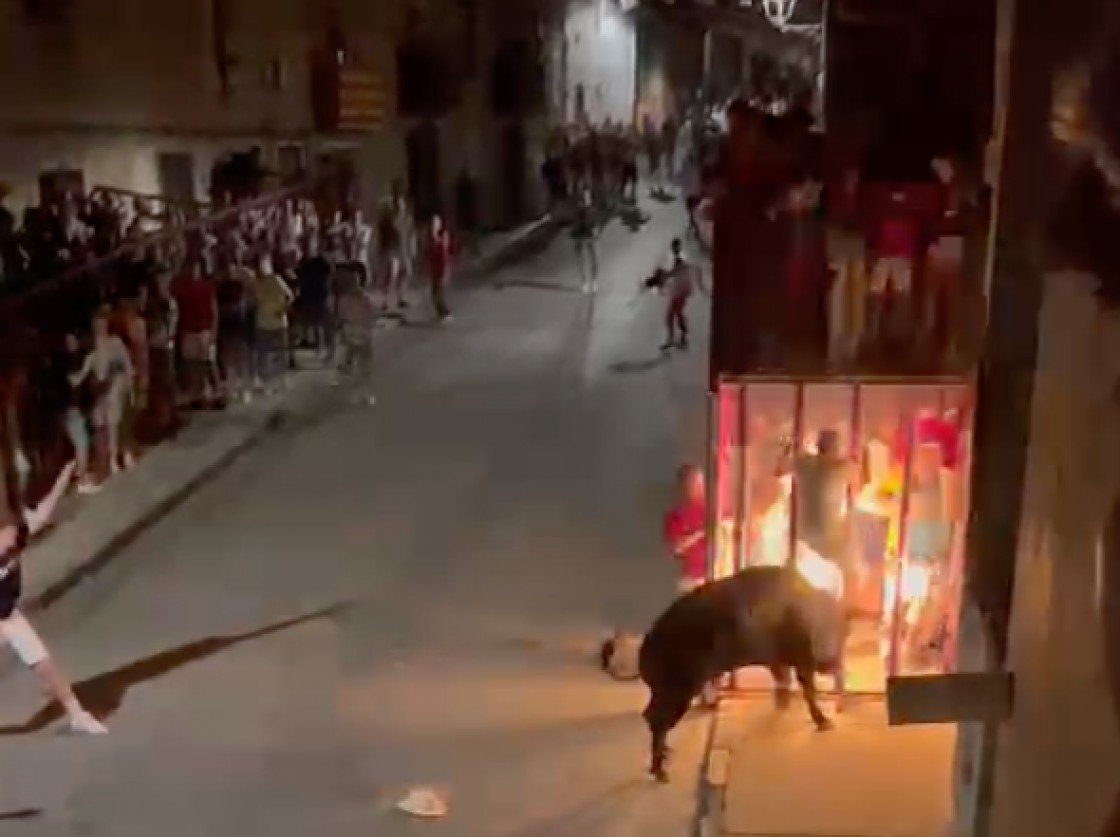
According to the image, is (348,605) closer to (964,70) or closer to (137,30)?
(964,70)

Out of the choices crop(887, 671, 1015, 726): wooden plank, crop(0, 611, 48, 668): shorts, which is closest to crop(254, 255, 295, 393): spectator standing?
crop(0, 611, 48, 668): shorts

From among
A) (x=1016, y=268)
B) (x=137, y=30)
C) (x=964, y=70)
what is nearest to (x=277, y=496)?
(x=964, y=70)

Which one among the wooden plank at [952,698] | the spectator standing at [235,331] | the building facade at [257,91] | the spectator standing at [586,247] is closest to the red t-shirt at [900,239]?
the wooden plank at [952,698]

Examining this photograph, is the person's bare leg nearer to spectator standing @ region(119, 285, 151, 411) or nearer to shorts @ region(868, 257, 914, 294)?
shorts @ region(868, 257, 914, 294)

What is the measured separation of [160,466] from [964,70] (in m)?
8.30

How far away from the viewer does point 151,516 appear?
14.1 m

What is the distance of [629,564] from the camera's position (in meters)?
13.1

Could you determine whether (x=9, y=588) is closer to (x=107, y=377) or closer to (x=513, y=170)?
(x=107, y=377)

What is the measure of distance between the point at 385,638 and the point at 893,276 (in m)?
4.57

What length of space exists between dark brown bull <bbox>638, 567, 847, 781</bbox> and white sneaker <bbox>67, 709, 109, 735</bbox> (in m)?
3.16

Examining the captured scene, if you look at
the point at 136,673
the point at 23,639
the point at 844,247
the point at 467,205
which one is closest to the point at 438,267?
the point at 467,205

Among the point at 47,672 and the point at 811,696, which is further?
the point at 47,672

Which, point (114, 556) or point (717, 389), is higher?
point (717, 389)

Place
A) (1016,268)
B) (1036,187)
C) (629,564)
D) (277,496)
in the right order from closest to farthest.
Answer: (1036,187) < (1016,268) < (629,564) < (277,496)
